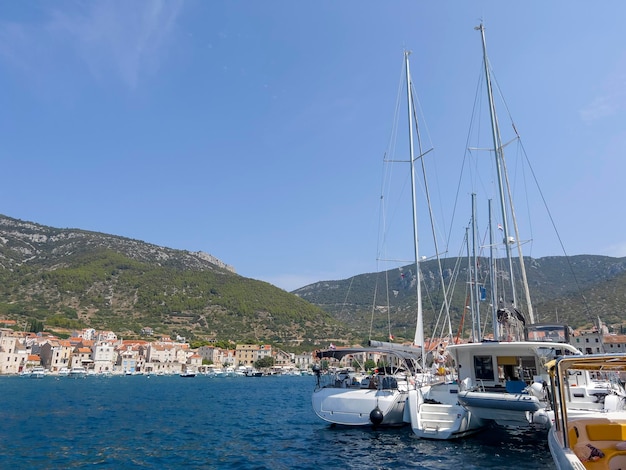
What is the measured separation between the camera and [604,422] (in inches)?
307

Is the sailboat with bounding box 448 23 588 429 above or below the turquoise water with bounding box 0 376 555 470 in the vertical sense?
above

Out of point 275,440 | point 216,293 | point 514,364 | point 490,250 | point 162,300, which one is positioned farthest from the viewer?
point 216,293

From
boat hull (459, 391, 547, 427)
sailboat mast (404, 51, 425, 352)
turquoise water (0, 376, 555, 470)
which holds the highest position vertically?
sailboat mast (404, 51, 425, 352)

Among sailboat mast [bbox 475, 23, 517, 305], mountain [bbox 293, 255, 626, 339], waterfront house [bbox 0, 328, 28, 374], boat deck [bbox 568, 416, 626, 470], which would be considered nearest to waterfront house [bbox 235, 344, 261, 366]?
mountain [bbox 293, 255, 626, 339]

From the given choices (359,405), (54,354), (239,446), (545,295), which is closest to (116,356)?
(54,354)

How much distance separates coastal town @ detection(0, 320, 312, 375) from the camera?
113 meters

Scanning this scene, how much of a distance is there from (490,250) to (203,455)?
26.4 metres

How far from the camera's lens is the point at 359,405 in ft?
65.9

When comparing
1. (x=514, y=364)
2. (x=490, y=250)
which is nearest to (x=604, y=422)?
(x=514, y=364)

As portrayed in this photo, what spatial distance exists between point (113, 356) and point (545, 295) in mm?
126563

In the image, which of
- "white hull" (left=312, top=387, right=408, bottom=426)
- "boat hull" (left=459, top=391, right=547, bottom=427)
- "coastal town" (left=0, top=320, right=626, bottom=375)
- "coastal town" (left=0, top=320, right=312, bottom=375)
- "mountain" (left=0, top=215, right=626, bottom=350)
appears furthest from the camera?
"mountain" (left=0, top=215, right=626, bottom=350)

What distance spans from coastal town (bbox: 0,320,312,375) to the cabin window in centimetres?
11956

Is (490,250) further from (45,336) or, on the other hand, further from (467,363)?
(45,336)

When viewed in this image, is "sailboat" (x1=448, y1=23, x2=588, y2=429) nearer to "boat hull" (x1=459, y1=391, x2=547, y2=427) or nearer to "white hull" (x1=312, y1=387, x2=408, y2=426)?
"boat hull" (x1=459, y1=391, x2=547, y2=427)
